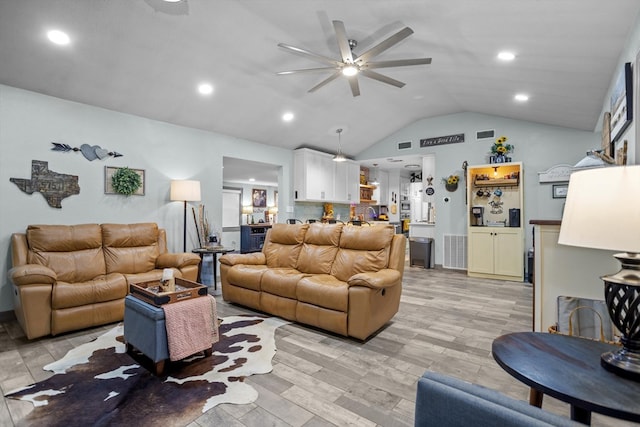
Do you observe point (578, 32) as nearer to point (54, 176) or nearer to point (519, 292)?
point (519, 292)

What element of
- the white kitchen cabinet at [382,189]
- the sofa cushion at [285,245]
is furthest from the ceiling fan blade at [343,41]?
the white kitchen cabinet at [382,189]

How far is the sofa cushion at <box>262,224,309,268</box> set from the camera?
4.07 meters

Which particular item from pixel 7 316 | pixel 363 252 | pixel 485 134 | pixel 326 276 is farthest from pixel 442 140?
pixel 7 316

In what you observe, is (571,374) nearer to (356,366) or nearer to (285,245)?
(356,366)

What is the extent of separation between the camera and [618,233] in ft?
3.53

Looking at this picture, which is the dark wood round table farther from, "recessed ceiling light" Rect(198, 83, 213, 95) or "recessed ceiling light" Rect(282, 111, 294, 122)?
"recessed ceiling light" Rect(282, 111, 294, 122)

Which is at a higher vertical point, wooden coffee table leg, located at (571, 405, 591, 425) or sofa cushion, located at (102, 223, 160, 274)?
sofa cushion, located at (102, 223, 160, 274)

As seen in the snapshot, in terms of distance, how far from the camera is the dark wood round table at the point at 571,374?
96 centimetres

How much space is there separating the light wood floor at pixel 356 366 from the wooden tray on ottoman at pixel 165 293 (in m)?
0.82

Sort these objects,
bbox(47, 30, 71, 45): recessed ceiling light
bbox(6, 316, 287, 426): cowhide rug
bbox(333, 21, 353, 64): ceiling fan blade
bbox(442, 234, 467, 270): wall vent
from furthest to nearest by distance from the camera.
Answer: bbox(442, 234, 467, 270): wall vent < bbox(47, 30, 71, 45): recessed ceiling light < bbox(333, 21, 353, 64): ceiling fan blade < bbox(6, 316, 287, 426): cowhide rug

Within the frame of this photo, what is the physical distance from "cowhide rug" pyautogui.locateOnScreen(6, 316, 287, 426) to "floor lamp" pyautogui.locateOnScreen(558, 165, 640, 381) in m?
1.96

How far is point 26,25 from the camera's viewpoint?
9.48 ft

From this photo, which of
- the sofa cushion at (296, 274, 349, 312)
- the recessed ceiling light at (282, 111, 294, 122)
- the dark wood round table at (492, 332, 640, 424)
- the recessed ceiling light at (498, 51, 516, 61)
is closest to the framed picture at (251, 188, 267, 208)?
the recessed ceiling light at (282, 111, 294, 122)

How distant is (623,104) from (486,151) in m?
3.87
